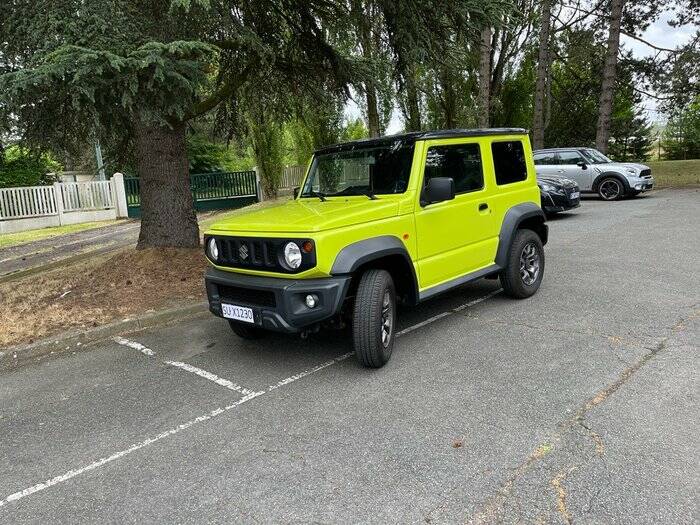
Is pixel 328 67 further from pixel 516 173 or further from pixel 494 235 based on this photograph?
pixel 494 235

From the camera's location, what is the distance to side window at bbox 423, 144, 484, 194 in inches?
190

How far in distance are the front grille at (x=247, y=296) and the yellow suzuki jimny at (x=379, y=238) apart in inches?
0.5

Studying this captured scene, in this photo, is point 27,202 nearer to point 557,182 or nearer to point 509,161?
point 557,182

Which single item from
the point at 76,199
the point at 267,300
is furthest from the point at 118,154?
the point at 76,199

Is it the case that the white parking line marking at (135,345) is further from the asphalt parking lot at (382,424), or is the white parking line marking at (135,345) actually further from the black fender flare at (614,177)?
the black fender flare at (614,177)

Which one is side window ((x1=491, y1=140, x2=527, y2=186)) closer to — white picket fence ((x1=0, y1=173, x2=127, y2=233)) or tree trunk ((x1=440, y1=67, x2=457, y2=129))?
white picket fence ((x1=0, y1=173, x2=127, y2=233))

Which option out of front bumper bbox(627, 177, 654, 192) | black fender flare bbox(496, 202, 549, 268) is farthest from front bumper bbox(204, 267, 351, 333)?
front bumper bbox(627, 177, 654, 192)

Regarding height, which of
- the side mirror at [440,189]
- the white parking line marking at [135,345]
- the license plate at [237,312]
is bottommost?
the white parking line marking at [135,345]

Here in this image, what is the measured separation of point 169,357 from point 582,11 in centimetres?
2387

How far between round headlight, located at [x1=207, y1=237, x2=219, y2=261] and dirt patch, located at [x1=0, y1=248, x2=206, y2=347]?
1.83m

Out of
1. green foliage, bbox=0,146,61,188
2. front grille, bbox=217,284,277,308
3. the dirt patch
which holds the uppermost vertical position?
green foliage, bbox=0,146,61,188

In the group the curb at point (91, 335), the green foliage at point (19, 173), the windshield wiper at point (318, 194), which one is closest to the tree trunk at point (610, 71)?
the windshield wiper at point (318, 194)

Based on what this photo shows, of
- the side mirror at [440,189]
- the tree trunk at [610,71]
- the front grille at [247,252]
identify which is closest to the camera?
the front grille at [247,252]

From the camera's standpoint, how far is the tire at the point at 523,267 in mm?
5703
